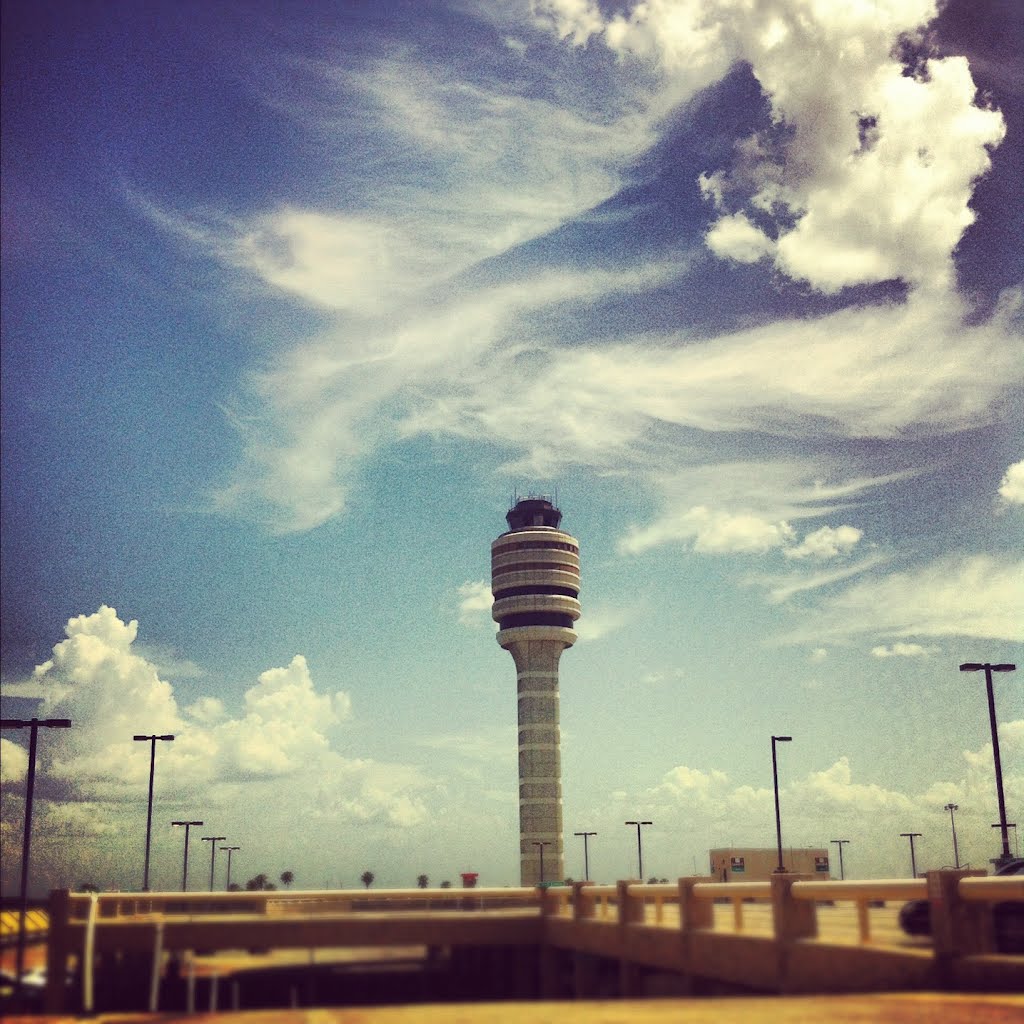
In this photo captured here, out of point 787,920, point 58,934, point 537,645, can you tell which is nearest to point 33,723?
point 58,934

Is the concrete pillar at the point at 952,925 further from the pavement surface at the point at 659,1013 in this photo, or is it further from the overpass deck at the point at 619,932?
the pavement surface at the point at 659,1013

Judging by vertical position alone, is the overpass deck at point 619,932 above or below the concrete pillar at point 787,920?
below

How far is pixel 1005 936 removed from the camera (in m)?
17.6

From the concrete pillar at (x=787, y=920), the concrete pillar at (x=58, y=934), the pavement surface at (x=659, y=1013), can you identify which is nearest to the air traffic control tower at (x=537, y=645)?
the concrete pillar at (x=58, y=934)

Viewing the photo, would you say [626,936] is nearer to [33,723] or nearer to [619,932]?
[619,932]

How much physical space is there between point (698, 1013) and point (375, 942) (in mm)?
23846

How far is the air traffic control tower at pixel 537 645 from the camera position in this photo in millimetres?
155750

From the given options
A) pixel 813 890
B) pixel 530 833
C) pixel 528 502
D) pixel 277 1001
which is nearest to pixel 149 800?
pixel 277 1001

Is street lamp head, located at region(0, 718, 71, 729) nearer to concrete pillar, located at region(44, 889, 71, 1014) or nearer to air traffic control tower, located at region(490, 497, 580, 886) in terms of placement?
concrete pillar, located at region(44, 889, 71, 1014)

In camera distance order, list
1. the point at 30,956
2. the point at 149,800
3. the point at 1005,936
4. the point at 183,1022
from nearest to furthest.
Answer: the point at 183,1022 < the point at 1005,936 < the point at 30,956 < the point at 149,800

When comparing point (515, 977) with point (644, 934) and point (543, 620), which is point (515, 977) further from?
point (543, 620)

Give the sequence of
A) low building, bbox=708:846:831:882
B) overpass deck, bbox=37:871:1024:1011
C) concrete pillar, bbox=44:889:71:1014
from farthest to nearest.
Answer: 1. low building, bbox=708:846:831:882
2. concrete pillar, bbox=44:889:71:1014
3. overpass deck, bbox=37:871:1024:1011

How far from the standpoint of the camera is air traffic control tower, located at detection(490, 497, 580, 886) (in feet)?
511

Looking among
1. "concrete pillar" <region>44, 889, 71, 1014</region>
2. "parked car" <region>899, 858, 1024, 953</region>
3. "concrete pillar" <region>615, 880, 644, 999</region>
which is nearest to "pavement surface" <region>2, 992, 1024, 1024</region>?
"parked car" <region>899, 858, 1024, 953</region>
